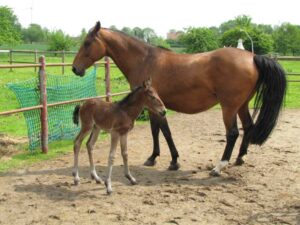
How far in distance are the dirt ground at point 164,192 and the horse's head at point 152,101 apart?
97 centimetres

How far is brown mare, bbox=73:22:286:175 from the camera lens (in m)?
5.51

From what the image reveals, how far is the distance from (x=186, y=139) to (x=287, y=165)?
2288 mm

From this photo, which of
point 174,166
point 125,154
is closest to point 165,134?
point 174,166

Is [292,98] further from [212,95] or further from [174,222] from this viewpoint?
[174,222]

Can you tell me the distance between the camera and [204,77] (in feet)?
18.5

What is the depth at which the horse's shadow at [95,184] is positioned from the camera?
15.6ft

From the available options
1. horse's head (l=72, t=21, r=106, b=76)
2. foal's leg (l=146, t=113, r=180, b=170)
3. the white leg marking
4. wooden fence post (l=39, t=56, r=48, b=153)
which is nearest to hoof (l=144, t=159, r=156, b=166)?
foal's leg (l=146, t=113, r=180, b=170)

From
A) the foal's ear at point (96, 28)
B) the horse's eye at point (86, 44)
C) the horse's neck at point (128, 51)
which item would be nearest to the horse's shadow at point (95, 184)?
the horse's neck at point (128, 51)

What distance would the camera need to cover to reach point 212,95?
18.7ft

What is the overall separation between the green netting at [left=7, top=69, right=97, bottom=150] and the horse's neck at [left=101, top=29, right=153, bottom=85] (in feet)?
5.45

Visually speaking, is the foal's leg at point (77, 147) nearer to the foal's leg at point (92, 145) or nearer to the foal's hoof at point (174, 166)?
the foal's leg at point (92, 145)

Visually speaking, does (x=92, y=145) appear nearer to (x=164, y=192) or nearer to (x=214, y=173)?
(x=164, y=192)

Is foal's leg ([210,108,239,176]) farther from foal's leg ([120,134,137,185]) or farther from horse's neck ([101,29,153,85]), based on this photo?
horse's neck ([101,29,153,85])

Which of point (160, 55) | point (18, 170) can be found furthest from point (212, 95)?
point (18, 170)
